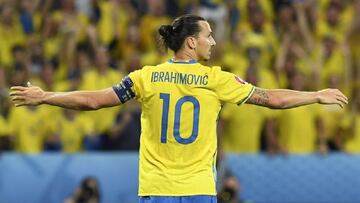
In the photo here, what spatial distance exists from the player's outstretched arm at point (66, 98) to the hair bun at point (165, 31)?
49 cm

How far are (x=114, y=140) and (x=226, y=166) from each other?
1.48 m

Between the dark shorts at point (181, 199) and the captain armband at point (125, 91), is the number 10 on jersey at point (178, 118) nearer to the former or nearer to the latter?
the captain armband at point (125, 91)

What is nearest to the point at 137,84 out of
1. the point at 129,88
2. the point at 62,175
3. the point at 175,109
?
the point at 129,88

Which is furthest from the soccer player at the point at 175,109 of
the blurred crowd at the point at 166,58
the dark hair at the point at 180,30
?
the blurred crowd at the point at 166,58

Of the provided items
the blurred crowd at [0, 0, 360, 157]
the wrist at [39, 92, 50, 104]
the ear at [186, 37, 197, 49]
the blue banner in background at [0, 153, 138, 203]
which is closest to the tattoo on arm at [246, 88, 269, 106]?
the ear at [186, 37, 197, 49]

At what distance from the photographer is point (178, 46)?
6812 millimetres

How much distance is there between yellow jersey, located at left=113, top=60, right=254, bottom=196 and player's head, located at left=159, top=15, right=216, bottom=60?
11 cm

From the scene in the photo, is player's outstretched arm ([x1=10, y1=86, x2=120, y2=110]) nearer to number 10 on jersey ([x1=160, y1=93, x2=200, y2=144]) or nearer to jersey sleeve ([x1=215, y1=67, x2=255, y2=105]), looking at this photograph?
number 10 on jersey ([x1=160, y1=93, x2=200, y2=144])

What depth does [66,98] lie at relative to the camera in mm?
6699

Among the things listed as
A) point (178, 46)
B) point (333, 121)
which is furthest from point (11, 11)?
point (178, 46)

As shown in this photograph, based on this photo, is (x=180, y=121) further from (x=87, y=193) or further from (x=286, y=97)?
(x=87, y=193)

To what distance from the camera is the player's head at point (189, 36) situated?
679cm

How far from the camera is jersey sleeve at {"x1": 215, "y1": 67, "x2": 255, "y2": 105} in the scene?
6.71 meters

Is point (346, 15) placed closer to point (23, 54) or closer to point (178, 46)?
point (23, 54)
